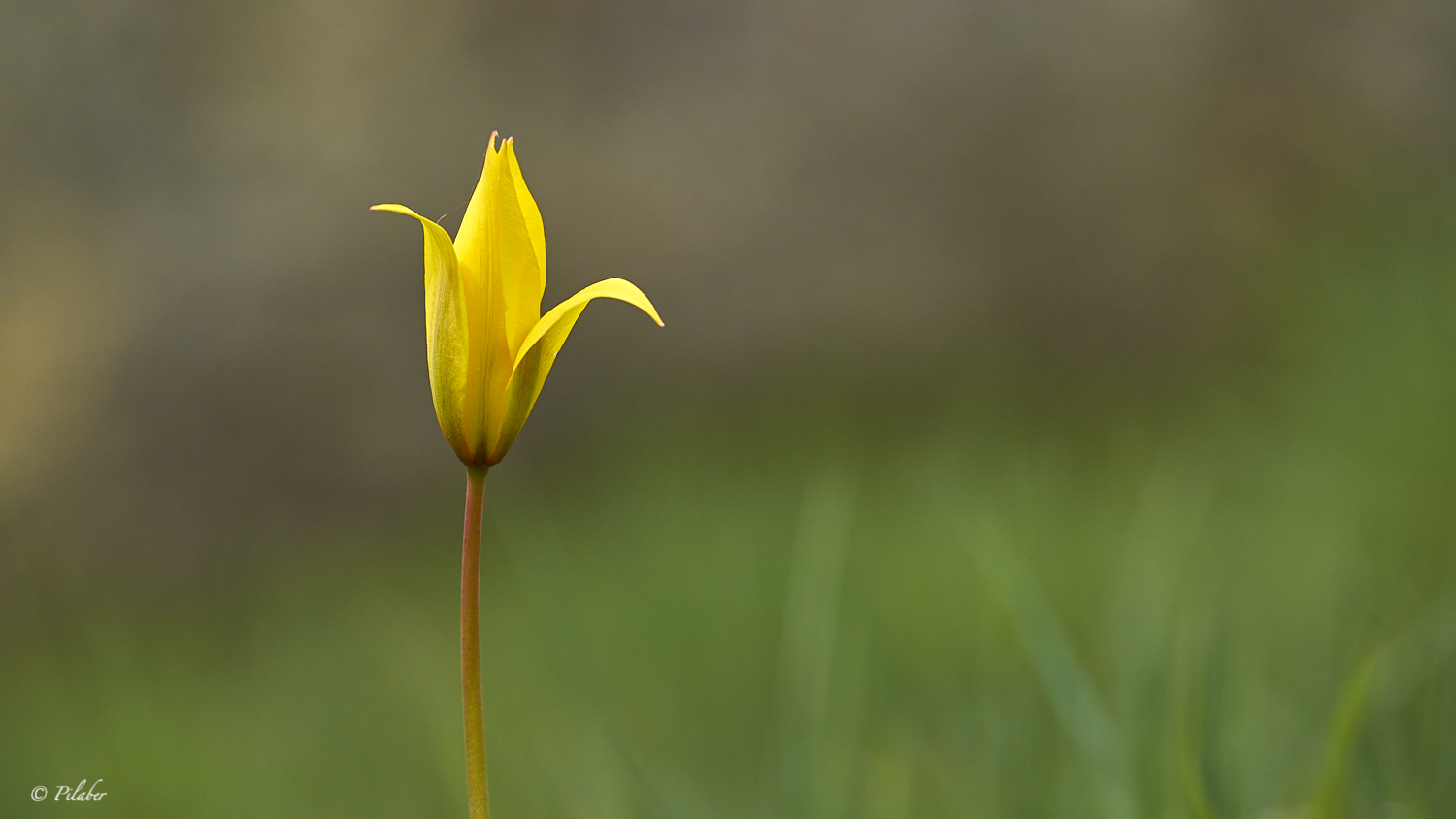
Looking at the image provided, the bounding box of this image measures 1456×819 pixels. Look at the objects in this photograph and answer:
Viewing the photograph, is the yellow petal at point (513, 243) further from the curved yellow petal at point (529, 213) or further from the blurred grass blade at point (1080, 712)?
the blurred grass blade at point (1080, 712)

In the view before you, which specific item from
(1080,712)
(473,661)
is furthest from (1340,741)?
(473,661)

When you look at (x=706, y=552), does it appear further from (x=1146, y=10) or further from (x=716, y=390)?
(x=1146, y=10)

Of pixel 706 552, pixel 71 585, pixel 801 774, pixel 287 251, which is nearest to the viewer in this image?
pixel 801 774

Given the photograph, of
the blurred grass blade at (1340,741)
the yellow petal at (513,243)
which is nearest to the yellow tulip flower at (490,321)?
the yellow petal at (513,243)

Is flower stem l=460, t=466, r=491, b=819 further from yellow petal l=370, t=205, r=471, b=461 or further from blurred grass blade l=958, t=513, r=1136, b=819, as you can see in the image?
blurred grass blade l=958, t=513, r=1136, b=819

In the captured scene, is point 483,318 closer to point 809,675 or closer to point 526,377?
point 526,377

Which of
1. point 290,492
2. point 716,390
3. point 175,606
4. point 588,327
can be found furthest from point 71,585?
point 716,390
